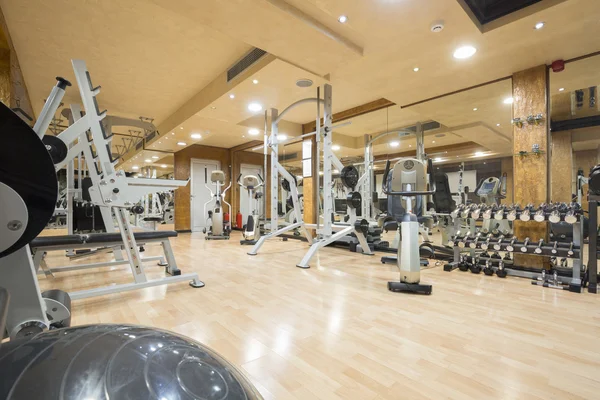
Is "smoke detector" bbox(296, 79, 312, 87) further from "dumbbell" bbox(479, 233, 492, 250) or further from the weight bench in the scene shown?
"dumbbell" bbox(479, 233, 492, 250)

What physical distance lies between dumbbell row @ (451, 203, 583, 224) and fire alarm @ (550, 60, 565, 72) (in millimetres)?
1726

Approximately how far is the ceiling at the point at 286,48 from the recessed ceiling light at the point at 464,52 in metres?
0.08

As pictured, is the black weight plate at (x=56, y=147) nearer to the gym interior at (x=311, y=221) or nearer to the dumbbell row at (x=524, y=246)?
the gym interior at (x=311, y=221)

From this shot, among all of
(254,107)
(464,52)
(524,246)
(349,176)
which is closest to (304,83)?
(254,107)

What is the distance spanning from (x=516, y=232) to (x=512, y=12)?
8.27ft

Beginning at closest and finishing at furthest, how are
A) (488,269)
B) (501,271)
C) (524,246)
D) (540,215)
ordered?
1. (540,215)
2. (524,246)
3. (501,271)
4. (488,269)

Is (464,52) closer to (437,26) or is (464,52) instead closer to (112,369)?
(437,26)

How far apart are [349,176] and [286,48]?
2.10 meters

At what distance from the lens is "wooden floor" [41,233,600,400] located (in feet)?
4.44

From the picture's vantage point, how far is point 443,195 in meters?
4.82

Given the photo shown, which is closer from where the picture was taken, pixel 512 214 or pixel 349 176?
pixel 512 214

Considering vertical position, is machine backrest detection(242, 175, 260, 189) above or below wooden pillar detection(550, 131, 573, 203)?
below

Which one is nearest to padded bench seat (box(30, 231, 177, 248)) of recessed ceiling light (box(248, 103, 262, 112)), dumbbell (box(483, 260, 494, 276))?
recessed ceiling light (box(248, 103, 262, 112))

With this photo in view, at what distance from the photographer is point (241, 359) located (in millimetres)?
1558
